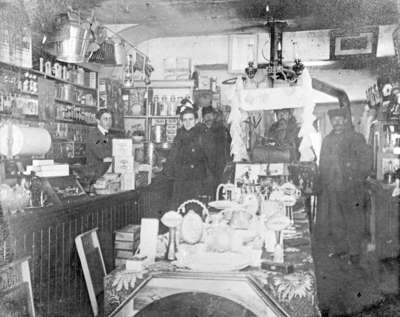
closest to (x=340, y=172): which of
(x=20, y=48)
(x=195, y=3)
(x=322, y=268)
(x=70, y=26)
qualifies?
(x=322, y=268)

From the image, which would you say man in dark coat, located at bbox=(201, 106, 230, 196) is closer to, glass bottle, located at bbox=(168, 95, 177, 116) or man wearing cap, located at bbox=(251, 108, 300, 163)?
man wearing cap, located at bbox=(251, 108, 300, 163)

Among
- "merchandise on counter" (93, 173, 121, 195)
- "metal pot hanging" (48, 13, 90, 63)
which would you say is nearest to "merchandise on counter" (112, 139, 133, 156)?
"merchandise on counter" (93, 173, 121, 195)

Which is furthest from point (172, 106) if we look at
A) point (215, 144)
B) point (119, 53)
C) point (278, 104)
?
point (278, 104)

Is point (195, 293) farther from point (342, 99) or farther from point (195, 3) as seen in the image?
point (342, 99)

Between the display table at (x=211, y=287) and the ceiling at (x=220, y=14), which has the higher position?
the ceiling at (x=220, y=14)

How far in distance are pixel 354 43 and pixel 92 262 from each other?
340 cm

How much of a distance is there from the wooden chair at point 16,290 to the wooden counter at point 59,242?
3.3 inches

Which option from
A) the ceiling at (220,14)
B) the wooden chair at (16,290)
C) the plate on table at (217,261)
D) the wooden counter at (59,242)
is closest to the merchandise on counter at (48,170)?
the wooden counter at (59,242)

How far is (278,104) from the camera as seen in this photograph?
4.33 meters

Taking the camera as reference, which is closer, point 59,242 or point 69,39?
point 59,242

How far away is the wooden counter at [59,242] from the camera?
9.43 ft

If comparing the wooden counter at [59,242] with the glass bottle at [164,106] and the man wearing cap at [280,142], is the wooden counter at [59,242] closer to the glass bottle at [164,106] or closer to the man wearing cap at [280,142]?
the man wearing cap at [280,142]

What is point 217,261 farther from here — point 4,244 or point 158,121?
point 158,121

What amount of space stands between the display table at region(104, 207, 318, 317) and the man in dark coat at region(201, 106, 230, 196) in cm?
329
